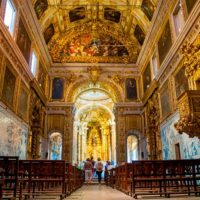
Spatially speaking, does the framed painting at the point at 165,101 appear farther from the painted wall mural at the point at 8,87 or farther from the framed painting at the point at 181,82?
the painted wall mural at the point at 8,87

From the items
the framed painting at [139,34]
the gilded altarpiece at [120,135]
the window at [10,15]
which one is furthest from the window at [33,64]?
the framed painting at [139,34]

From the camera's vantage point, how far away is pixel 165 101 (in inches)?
524

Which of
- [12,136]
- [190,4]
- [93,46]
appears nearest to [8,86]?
[12,136]

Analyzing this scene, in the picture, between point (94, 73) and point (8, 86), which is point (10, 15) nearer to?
point (8, 86)

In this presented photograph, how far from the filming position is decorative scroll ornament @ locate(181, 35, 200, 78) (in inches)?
342

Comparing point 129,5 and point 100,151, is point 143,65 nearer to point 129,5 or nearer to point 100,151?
point 129,5

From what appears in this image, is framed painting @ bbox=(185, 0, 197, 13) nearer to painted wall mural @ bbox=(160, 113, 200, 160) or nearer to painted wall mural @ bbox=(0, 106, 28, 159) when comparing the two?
painted wall mural @ bbox=(160, 113, 200, 160)

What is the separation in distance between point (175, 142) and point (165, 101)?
255cm

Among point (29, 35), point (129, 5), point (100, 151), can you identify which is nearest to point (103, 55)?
point (129, 5)

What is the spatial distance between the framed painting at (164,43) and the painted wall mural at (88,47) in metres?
6.57

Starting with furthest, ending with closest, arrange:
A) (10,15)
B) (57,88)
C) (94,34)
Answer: (94,34)
(57,88)
(10,15)

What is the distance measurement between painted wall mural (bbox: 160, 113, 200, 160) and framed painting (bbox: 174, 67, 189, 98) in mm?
1189

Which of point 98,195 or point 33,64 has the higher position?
Answer: point 33,64

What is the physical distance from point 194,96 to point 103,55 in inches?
564
